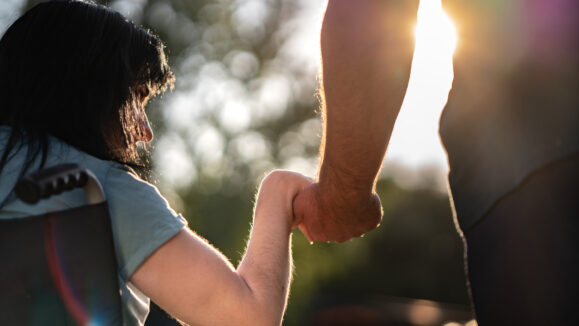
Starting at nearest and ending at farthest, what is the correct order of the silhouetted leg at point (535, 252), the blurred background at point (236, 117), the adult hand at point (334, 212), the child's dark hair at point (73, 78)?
the silhouetted leg at point (535, 252), the child's dark hair at point (73, 78), the adult hand at point (334, 212), the blurred background at point (236, 117)

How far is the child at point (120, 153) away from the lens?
4.91 ft

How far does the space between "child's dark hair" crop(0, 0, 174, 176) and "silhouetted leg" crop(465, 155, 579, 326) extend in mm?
1052

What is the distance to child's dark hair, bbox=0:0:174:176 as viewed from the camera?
168 cm

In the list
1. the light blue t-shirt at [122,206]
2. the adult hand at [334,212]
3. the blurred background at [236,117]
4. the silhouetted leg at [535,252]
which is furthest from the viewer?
the blurred background at [236,117]

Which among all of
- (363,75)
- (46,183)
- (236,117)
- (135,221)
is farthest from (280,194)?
(236,117)

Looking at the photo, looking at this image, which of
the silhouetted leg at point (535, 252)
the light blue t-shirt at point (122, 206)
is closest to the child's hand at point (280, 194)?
the light blue t-shirt at point (122, 206)

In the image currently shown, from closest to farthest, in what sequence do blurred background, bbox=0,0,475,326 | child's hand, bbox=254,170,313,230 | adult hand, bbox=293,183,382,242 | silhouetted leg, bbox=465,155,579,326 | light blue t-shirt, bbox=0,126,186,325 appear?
silhouetted leg, bbox=465,155,579,326 → light blue t-shirt, bbox=0,126,186,325 → child's hand, bbox=254,170,313,230 → adult hand, bbox=293,183,382,242 → blurred background, bbox=0,0,475,326

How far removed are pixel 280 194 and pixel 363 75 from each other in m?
0.56

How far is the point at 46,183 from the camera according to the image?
125 cm

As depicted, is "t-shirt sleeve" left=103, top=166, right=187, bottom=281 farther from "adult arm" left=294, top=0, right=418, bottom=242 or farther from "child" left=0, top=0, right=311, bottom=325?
"adult arm" left=294, top=0, right=418, bottom=242

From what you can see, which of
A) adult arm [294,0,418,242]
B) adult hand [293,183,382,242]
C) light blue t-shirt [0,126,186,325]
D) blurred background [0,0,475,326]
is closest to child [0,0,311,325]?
light blue t-shirt [0,126,186,325]

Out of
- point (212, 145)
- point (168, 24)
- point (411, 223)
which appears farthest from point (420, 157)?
point (168, 24)

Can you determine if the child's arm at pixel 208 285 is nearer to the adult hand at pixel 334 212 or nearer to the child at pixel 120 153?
the child at pixel 120 153

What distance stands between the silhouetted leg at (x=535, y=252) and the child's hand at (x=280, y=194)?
0.73 metres
